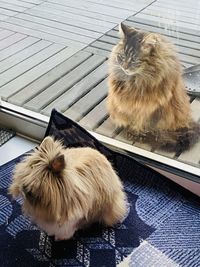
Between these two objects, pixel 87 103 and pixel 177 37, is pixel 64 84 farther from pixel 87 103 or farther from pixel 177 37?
pixel 177 37

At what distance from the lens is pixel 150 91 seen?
140 centimetres

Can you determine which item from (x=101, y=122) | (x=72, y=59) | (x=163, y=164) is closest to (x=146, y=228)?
(x=163, y=164)

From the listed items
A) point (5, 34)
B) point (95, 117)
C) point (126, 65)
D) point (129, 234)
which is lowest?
point (129, 234)

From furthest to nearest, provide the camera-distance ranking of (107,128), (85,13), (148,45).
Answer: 1. (85,13)
2. (107,128)
3. (148,45)

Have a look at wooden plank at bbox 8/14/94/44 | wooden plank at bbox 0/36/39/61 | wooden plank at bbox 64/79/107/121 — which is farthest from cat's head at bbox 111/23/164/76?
wooden plank at bbox 0/36/39/61

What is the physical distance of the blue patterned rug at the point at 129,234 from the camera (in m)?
1.26

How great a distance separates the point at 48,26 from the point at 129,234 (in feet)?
3.89

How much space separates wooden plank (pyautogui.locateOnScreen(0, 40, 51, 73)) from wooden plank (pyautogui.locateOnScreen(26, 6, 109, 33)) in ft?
0.46

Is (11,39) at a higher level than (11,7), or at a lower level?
lower

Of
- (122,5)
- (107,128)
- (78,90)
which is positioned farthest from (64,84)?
(122,5)

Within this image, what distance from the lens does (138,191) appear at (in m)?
1.49

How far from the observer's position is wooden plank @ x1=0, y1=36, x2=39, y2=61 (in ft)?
6.76

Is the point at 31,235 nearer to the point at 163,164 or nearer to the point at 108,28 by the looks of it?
the point at 163,164

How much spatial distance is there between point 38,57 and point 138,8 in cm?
51
